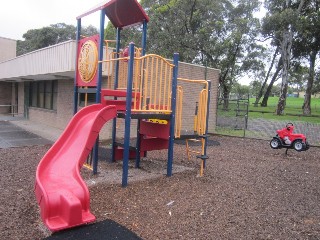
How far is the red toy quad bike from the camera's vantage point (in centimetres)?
964

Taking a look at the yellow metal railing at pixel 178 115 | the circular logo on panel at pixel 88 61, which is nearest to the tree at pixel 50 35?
the circular logo on panel at pixel 88 61

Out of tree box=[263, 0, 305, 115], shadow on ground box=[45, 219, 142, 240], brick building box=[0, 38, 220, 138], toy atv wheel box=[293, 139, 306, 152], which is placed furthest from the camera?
tree box=[263, 0, 305, 115]

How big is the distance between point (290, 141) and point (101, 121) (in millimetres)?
7173

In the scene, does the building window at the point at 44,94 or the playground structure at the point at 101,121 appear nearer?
the playground structure at the point at 101,121

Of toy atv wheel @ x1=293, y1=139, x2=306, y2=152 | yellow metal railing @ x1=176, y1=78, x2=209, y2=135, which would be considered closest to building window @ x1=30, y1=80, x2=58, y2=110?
yellow metal railing @ x1=176, y1=78, x2=209, y2=135

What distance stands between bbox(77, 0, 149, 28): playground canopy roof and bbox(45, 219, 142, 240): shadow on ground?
172 inches

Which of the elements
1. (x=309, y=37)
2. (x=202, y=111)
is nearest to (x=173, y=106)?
(x=202, y=111)

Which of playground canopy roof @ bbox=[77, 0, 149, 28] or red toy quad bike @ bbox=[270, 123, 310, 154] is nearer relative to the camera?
playground canopy roof @ bbox=[77, 0, 149, 28]

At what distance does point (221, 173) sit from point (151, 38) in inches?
655

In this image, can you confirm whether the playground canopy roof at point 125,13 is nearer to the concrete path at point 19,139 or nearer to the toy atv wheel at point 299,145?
the concrete path at point 19,139

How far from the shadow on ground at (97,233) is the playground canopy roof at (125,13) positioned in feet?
14.3

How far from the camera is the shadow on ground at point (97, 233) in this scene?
3.48 m

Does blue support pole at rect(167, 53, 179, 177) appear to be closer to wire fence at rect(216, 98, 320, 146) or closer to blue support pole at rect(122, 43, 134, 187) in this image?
blue support pole at rect(122, 43, 134, 187)

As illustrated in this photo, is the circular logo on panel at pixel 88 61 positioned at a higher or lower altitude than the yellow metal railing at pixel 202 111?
higher
